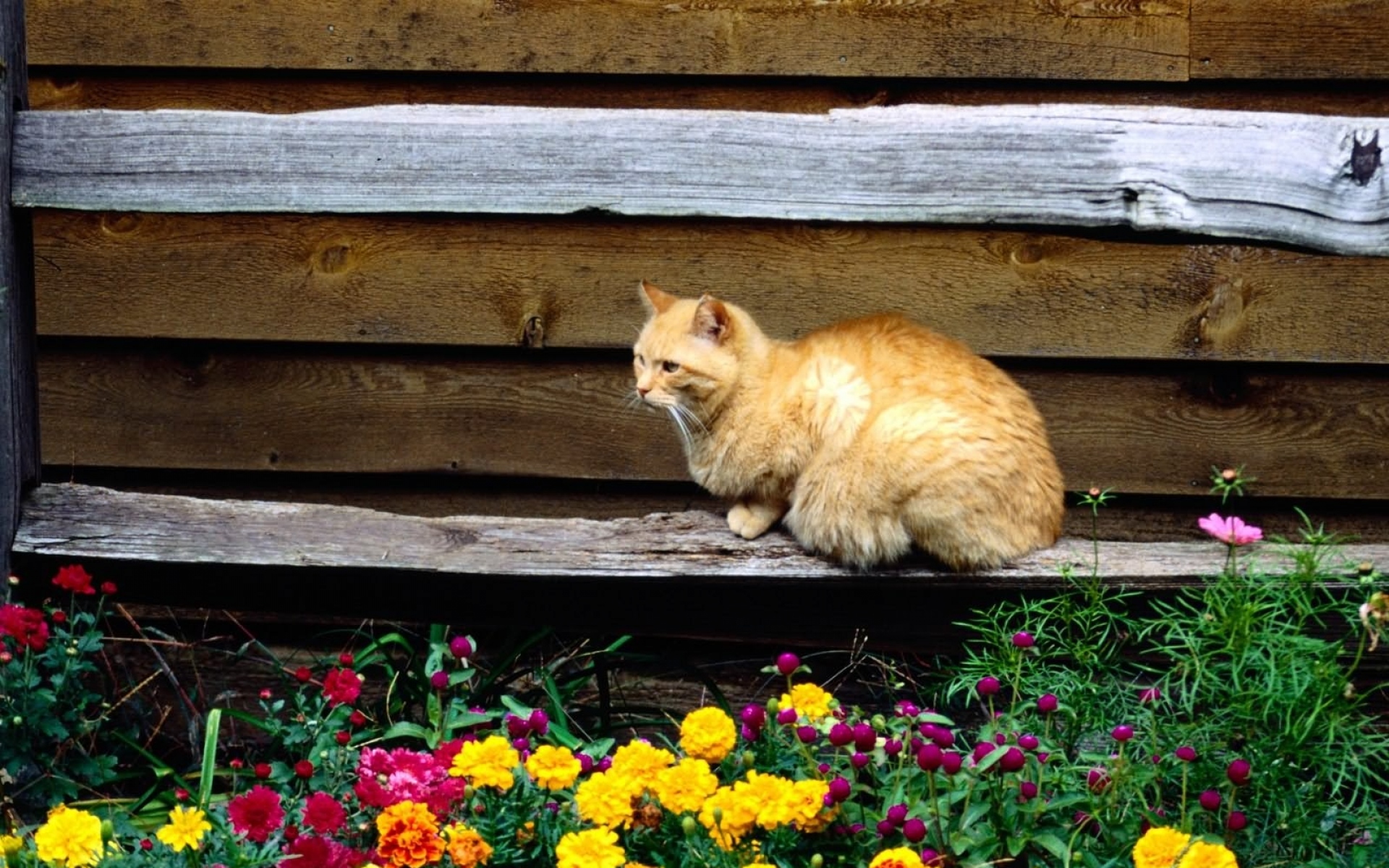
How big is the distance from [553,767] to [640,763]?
0.12 meters

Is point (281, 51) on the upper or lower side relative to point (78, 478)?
upper

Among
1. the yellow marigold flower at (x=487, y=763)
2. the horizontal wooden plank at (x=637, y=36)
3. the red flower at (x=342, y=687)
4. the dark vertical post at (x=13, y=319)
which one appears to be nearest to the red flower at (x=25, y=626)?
the dark vertical post at (x=13, y=319)

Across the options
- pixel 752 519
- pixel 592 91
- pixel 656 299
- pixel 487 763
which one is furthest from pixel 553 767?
pixel 592 91

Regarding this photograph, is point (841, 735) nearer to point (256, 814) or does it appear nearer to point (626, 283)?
point (256, 814)

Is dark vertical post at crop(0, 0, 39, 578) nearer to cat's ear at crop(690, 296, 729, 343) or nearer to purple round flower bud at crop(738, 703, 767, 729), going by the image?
cat's ear at crop(690, 296, 729, 343)

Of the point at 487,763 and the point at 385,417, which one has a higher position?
the point at 385,417

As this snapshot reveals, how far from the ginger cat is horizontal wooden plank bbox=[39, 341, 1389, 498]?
50 cm

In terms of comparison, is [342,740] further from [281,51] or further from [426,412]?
[281,51]

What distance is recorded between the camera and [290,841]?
81.0 inches

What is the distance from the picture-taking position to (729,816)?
1872mm

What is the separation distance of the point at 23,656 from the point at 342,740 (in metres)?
0.64

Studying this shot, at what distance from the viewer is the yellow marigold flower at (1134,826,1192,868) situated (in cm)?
180

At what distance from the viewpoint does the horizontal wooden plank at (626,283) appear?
329cm

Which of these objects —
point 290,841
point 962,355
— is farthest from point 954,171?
point 290,841
